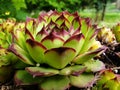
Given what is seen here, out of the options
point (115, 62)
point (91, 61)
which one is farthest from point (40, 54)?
point (115, 62)

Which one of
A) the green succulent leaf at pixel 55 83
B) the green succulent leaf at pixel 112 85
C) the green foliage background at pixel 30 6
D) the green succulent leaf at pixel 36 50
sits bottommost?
the green succulent leaf at pixel 112 85

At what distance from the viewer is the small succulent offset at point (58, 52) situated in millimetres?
955

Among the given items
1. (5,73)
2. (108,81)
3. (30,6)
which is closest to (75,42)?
(108,81)

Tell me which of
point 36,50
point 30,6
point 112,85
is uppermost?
point 30,6

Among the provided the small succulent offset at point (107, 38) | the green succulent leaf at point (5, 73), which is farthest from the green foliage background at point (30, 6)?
the green succulent leaf at point (5, 73)

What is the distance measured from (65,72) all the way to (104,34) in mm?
420

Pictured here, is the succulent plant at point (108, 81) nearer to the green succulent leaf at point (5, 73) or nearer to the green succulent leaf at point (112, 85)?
the green succulent leaf at point (112, 85)

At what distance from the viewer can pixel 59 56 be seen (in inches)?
37.8

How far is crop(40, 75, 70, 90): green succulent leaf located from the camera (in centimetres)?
97

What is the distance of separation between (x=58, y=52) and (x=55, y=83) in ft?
0.28

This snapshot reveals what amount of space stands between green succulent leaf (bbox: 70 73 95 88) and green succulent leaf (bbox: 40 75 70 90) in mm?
15

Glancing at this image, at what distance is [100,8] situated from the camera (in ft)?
79.2

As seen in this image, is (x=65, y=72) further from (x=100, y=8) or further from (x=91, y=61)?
(x=100, y=8)

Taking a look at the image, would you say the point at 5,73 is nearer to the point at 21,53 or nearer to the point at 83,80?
the point at 21,53
